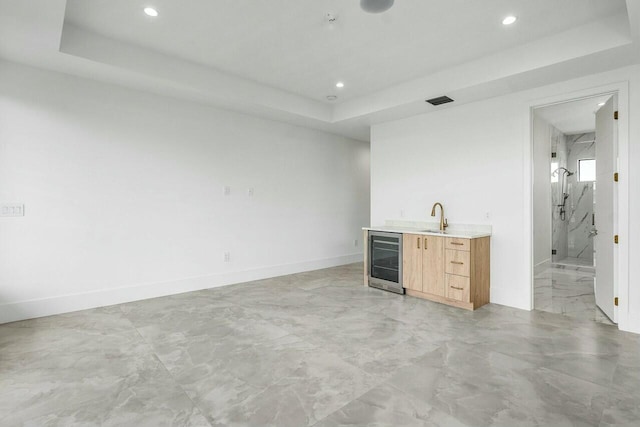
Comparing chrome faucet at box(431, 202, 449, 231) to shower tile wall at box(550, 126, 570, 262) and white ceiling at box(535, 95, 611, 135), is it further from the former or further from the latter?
shower tile wall at box(550, 126, 570, 262)

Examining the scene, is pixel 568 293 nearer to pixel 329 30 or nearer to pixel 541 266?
pixel 541 266

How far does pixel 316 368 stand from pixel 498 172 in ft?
10.4

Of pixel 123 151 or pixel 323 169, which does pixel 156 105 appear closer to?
pixel 123 151

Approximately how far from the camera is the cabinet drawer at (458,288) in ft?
12.4

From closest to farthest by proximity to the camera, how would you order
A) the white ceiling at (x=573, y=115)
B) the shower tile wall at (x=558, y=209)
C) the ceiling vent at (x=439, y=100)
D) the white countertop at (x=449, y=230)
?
the white countertop at (x=449, y=230) < the ceiling vent at (x=439, y=100) < the white ceiling at (x=573, y=115) < the shower tile wall at (x=558, y=209)

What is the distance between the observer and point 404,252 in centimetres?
442

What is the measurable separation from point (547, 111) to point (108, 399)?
22.2 feet

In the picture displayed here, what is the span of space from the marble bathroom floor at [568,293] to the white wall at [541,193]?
0.41 metres

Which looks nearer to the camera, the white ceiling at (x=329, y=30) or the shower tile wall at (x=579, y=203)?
the white ceiling at (x=329, y=30)

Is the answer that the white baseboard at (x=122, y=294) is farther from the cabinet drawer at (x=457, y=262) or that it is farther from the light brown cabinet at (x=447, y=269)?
the cabinet drawer at (x=457, y=262)

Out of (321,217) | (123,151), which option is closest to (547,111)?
(321,217)

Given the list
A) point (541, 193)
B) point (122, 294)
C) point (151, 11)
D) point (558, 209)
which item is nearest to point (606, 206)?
point (541, 193)

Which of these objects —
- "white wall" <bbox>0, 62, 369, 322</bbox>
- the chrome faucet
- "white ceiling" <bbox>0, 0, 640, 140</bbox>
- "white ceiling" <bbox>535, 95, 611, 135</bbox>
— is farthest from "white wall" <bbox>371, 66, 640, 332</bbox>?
"white wall" <bbox>0, 62, 369, 322</bbox>

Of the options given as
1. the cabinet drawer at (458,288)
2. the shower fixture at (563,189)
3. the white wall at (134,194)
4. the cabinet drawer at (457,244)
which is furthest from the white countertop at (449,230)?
the shower fixture at (563,189)
